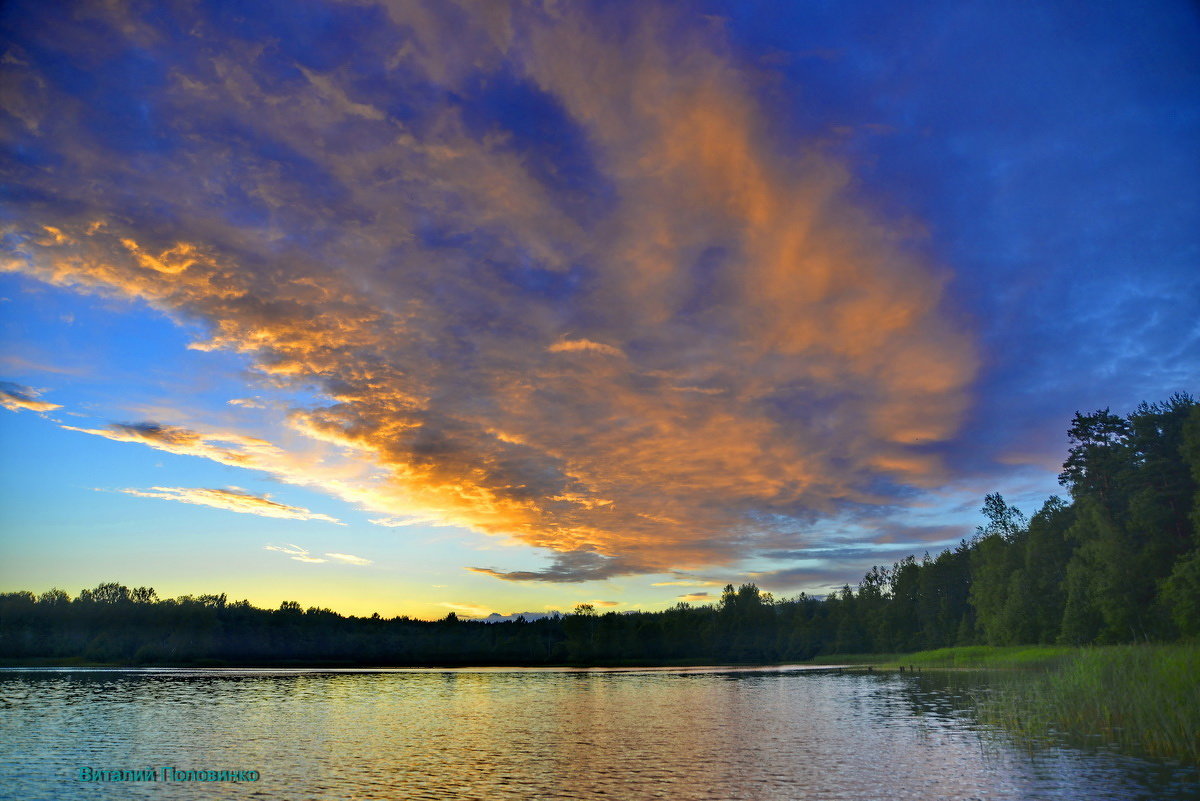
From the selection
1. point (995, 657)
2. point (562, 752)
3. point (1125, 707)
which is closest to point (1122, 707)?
point (1125, 707)

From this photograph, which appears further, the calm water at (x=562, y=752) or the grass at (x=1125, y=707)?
the grass at (x=1125, y=707)

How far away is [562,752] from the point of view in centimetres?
3872

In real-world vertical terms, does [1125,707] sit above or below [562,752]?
above

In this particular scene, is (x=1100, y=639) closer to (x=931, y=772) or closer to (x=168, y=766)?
(x=931, y=772)

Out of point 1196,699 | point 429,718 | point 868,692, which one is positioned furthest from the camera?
point 868,692

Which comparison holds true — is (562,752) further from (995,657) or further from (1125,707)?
(995,657)

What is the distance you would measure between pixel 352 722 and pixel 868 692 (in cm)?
5656

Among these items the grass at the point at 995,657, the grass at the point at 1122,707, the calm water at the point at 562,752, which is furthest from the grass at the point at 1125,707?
the grass at the point at 995,657

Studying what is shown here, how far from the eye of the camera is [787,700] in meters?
71.5

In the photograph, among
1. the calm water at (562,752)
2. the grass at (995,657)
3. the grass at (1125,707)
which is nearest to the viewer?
the calm water at (562,752)

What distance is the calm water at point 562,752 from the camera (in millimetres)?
27453

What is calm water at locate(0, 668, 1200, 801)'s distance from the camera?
2745cm

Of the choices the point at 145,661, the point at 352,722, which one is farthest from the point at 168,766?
the point at 145,661

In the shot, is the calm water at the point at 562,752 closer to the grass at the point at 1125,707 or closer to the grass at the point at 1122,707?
the grass at the point at 1122,707
